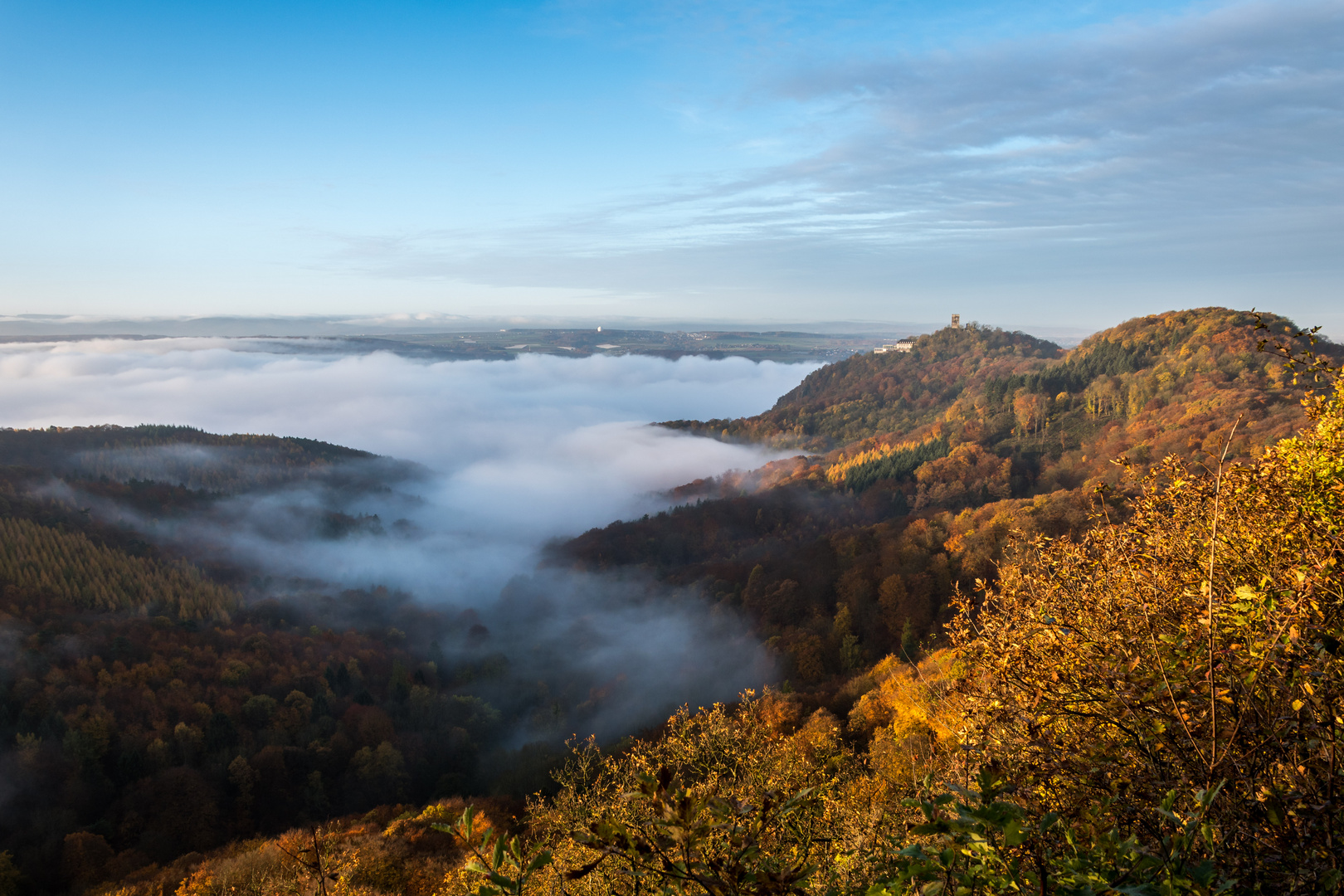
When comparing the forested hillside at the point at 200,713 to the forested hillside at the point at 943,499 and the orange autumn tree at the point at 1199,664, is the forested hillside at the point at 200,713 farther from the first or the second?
the orange autumn tree at the point at 1199,664

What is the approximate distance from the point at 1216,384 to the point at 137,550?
269730mm

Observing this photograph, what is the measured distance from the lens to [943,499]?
136625 mm

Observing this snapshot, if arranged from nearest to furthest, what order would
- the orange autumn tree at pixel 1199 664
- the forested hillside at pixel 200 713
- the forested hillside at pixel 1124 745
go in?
the forested hillside at pixel 1124 745, the orange autumn tree at pixel 1199 664, the forested hillside at pixel 200 713

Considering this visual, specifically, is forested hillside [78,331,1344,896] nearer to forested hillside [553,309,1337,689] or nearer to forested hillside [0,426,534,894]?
forested hillside [553,309,1337,689]

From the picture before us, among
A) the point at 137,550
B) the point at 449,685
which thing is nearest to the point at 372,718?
the point at 449,685

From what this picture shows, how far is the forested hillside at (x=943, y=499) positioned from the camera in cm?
9044

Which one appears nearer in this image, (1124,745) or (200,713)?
(1124,745)

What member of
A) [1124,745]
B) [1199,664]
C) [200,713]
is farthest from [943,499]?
[1124,745]

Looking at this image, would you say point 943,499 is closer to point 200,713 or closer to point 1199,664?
point 200,713

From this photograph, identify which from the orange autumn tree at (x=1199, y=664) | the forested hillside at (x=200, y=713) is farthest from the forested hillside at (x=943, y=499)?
the orange autumn tree at (x=1199, y=664)

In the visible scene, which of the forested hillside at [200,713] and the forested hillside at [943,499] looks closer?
the forested hillside at [200,713]

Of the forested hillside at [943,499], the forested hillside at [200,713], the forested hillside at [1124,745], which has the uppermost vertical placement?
the forested hillside at [1124,745]

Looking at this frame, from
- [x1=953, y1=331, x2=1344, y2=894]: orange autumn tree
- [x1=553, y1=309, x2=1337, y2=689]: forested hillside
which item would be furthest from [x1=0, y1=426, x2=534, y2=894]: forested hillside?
[x1=953, y1=331, x2=1344, y2=894]: orange autumn tree

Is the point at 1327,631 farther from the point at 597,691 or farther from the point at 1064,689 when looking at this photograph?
the point at 597,691
